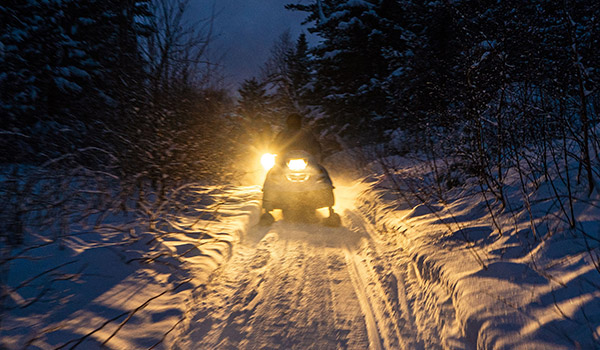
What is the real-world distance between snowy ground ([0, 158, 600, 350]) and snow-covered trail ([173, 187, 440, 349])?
0.01 metres

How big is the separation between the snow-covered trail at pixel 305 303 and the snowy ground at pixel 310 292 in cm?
1

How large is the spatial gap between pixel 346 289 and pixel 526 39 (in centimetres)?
337

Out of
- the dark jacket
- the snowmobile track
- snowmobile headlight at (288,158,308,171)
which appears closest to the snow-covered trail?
the snowmobile track

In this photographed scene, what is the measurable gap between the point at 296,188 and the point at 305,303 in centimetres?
308

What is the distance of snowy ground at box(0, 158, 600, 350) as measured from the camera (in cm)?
203

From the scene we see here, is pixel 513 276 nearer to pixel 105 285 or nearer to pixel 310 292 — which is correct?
pixel 310 292

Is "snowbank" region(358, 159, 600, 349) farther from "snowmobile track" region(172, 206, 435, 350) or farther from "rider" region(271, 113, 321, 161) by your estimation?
"rider" region(271, 113, 321, 161)

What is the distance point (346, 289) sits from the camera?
10.0 feet

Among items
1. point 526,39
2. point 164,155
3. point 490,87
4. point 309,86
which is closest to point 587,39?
point 526,39

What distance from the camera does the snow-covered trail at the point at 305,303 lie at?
7.34 ft

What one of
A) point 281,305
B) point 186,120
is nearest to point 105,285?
point 281,305

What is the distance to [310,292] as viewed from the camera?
297cm

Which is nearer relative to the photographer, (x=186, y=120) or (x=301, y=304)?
(x=301, y=304)

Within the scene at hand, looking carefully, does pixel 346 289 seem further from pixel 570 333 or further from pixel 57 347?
pixel 57 347
